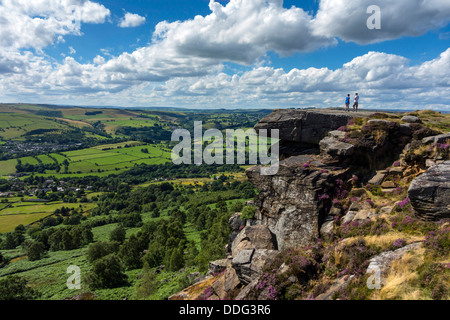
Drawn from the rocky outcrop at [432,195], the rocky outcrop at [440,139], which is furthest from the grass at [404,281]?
the rocky outcrop at [440,139]

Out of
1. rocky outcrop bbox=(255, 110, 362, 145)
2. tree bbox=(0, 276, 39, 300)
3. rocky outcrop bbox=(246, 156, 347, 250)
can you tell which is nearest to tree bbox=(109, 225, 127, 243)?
tree bbox=(0, 276, 39, 300)

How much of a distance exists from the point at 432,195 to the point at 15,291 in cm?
6481

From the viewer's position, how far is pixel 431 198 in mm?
14867

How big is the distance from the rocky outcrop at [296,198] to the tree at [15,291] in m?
49.8

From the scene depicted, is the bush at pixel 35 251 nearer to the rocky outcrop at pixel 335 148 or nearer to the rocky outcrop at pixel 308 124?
the rocky outcrop at pixel 308 124

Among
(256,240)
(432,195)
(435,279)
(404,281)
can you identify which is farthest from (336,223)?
(435,279)

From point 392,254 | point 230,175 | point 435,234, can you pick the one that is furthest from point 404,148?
point 230,175

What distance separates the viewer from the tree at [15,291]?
43.3 m

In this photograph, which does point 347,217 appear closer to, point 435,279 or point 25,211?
point 435,279

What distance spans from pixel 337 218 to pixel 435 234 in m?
7.19

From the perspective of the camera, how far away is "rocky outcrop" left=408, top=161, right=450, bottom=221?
14602 mm

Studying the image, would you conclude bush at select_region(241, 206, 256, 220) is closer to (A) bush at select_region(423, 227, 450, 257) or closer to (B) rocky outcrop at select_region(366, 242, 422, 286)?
(B) rocky outcrop at select_region(366, 242, 422, 286)
